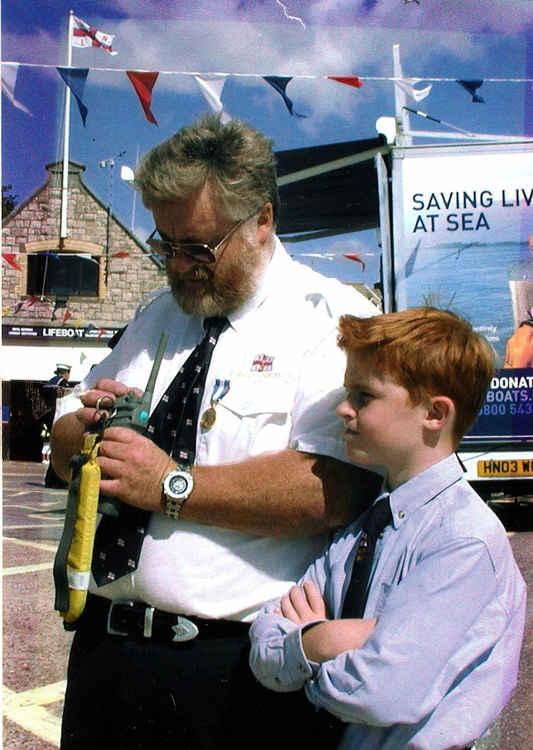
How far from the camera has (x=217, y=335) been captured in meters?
1.51

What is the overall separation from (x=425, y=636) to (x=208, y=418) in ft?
1.77

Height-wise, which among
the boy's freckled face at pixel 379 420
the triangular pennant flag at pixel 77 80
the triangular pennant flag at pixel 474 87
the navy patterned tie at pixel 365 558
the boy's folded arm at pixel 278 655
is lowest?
the boy's folded arm at pixel 278 655

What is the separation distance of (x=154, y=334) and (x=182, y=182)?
33 cm

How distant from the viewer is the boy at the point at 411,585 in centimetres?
111

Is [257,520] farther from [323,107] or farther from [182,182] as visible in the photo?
[323,107]

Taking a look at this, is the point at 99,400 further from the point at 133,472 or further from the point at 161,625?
the point at 161,625

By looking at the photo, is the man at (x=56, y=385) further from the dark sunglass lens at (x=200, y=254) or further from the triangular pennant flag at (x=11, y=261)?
the dark sunglass lens at (x=200, y=254)

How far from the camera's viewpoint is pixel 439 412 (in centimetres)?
126

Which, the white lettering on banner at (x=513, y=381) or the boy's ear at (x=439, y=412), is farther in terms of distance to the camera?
the white lettering on banner at (x=513, y=381)

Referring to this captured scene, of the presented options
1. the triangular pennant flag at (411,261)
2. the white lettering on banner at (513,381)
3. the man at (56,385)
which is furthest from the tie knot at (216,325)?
the white lettering on banner at (513,381)

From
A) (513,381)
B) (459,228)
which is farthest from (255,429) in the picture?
(513,381)

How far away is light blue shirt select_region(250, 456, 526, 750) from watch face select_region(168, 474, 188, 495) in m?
0.25

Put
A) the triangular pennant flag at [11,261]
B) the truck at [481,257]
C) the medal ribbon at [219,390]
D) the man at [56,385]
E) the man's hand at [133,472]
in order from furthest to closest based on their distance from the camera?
the man at [56,385] → the truck at [481,257] → the triangular pennant flag at [11,261] → the medal ribbon at [219,390] → the man's hand at [133,472]

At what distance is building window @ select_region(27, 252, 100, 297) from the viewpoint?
6.95 feet
